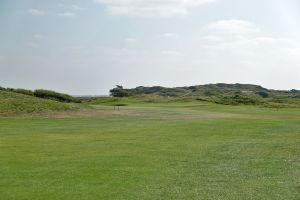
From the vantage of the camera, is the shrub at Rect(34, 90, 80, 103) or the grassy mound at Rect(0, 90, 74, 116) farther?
the shrub at Rect(34, 90, 80, 103)

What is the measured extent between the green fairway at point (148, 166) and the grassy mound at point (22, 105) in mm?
23022

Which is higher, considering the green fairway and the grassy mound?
the grassy mound

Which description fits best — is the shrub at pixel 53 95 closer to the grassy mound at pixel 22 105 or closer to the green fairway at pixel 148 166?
the grassy mound at pixel 22 105

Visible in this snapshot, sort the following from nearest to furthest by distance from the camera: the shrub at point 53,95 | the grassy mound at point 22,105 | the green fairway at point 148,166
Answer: the green fairway at point 148,166 < the grassy mound at point 22,105 < the shrub at point 53,95

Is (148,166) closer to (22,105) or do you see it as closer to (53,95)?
(22,105)

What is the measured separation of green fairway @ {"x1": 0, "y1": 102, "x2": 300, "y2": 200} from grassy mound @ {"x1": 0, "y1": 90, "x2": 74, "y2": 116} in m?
23.0

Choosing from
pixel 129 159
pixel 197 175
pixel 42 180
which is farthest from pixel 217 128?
pixel 42 180

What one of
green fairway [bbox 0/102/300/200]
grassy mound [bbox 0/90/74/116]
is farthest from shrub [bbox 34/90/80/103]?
green fairway [bbox 0/102/300/200]

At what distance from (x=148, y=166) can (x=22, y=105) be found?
138ft

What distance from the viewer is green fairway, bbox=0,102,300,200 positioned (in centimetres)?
1616

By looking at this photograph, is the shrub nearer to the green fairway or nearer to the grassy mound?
the grassy mound

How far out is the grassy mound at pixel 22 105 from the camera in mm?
57044

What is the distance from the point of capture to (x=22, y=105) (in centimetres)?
5994

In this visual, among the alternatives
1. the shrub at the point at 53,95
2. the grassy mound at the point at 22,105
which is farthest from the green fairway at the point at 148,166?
the shrub at the point at 53,95
